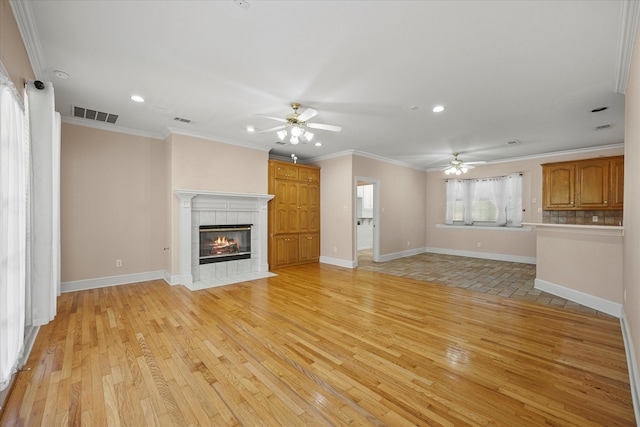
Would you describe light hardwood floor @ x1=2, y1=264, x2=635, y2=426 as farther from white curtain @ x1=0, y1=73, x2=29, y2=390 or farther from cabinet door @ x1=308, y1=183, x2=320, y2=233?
cabinet door @ x1=308, y1=183, x2=320, y2=233

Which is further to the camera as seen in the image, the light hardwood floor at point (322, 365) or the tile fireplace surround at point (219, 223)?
the tile fireplace surround at point (219, 223)

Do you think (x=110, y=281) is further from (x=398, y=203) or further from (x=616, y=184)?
(x=616, y=184)

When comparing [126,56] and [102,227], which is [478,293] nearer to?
[126,56]

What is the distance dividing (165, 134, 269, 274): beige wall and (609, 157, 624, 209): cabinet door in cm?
722

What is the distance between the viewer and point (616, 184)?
5.45 m

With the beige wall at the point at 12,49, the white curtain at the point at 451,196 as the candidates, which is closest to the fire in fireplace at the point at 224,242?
the beige wall at the point at 12,49

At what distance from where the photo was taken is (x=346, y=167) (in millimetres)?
6574

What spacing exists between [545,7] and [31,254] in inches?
189

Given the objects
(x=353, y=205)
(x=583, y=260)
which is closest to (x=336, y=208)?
(x=353, y=205)

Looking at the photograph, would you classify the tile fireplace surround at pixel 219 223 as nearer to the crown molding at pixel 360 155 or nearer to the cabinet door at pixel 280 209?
the cabinet door at pixel 280 209

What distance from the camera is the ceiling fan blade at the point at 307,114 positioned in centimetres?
327

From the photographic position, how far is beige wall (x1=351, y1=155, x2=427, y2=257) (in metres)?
7.14

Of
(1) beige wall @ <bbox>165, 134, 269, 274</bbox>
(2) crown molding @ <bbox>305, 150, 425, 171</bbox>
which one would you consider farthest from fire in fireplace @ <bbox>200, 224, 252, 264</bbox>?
(2) crown molding @ <bbox>305, 150, 425, 171</bbox>

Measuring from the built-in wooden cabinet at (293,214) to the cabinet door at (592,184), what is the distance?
19.3ft
